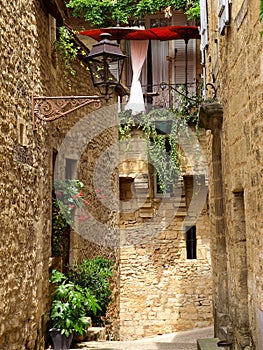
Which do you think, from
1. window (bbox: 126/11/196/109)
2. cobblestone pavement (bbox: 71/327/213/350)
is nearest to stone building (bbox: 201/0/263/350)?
cobblestone pavement (bbox: 71/327/213/350)

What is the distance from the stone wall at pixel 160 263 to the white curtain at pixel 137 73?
1790 mm

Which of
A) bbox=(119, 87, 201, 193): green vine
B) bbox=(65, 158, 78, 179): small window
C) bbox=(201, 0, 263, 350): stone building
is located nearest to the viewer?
bbox=(201, 0, 263, 350): stone building

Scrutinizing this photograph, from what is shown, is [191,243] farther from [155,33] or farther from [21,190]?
[21,190]

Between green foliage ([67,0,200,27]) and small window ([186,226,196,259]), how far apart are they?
5.51 metres

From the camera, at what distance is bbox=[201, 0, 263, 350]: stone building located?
16.1ft

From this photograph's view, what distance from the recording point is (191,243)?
46.1 ft

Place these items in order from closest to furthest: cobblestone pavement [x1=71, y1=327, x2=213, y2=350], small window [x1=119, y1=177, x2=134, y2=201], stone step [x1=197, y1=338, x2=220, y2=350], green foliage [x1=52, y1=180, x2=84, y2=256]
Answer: stone step [x1=197, y1=338, x2=220, y2=350]
cobblestone pavement [x1=71, y1=327, x2=213, y2=350]
green foliage [x1=52, y1=180, x2=84, y2=256]
small window [x1=119, y1=177, x2=134, y2=201]

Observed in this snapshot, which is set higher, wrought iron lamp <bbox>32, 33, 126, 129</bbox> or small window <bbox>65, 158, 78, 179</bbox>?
wrought iron lamp <bbox>32, 33, 126, 129</bbox>

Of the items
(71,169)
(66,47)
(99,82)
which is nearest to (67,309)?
(71,169)

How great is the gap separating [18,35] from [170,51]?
8675 millimetres

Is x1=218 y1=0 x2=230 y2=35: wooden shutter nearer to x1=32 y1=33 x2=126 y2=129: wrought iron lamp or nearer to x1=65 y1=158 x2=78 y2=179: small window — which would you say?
x1=32 y1=33 x2=126 y2=129: wrought iron lamp

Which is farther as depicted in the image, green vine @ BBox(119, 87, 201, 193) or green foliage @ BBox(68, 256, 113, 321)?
green vine @ BBox(119, 87, 201, 193)

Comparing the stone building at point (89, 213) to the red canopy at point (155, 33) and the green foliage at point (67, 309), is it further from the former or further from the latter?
the red canopy at point (155, 33)

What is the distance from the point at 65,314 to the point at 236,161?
345 centimetres
